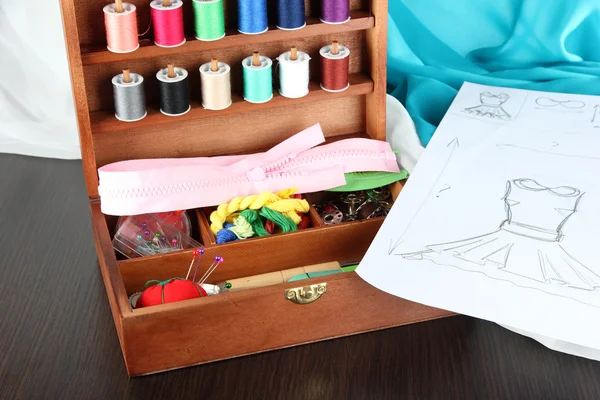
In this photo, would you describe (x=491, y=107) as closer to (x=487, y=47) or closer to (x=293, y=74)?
(x=487, y=47)

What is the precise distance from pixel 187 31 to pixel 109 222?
1.15 ft

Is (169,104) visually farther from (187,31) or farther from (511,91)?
(511,91)

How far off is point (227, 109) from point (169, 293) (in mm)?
394

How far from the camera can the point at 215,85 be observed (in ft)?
4.91

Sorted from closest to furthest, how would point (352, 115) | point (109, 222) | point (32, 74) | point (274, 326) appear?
point (274, 326) < point (109, 222) < point (352, 115) < point (32, 74)

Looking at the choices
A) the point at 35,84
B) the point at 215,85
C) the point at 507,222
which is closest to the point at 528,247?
the point at 507,222

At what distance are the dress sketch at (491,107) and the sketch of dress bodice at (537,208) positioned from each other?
0.24m

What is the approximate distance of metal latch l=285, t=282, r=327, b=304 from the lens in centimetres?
127

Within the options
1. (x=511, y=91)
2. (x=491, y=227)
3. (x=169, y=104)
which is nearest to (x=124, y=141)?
(x=169, y=104)

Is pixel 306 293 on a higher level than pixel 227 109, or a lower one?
lower

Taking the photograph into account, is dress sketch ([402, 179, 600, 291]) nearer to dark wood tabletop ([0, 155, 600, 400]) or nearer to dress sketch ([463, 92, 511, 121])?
dark wood tabletop ([0, 155, 600, 400])

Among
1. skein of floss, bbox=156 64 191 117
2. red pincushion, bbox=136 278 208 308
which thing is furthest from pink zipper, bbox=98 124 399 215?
red pincushion, bbox=136 278 208 308

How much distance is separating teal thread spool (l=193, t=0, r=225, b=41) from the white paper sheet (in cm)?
41

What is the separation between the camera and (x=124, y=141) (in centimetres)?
156
